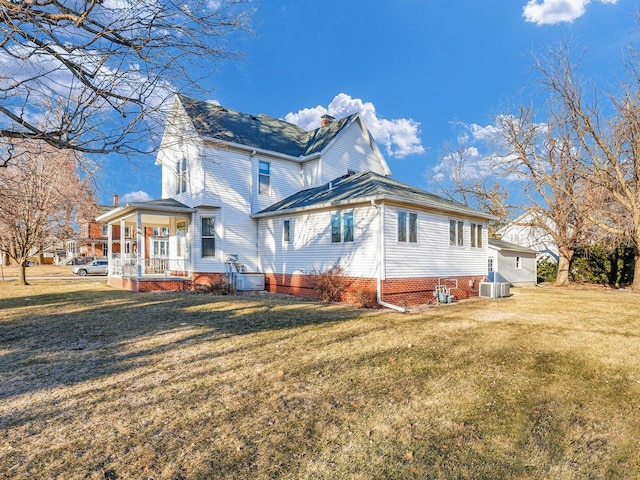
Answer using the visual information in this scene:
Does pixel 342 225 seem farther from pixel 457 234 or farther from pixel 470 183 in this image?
pixel 470 183

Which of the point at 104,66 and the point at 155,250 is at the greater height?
the point at 104,66

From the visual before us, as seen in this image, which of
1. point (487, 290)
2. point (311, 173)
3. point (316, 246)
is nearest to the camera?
point (316, 246)

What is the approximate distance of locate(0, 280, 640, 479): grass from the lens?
10.1ft

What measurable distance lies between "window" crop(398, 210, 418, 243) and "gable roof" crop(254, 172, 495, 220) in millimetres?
528

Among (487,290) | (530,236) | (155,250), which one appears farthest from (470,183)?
(155,250)

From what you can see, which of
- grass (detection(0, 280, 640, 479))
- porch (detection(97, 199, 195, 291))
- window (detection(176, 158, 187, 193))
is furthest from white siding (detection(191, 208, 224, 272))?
grass (detection(0, 280, 640, 479))

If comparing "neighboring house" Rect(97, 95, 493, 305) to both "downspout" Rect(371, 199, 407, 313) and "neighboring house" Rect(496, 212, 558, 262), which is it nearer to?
"downspout" Rect(371, 199, 407, 313)

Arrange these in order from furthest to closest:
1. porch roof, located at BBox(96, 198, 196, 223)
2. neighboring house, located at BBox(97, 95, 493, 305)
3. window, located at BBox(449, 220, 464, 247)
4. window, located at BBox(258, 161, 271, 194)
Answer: window, located at BBox(258, 161, 271, 194), porch roof, located at BBox(96, 198, 196, 223), window, located at BBox(449, 220, 464, 247), neighboring house, located at BBox(97, 95, 493, 305)

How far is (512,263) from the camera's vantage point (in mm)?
23734

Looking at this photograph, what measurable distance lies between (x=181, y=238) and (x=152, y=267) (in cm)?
282

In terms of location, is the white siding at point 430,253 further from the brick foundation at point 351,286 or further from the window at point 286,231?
the window at point 286,231

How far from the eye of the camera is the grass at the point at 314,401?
10.1 feet

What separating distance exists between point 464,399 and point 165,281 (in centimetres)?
1419

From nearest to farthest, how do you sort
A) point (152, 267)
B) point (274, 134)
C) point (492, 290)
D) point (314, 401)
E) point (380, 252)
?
point (314, 401) → point (380, 252) → point (492, 290) → point (152, 267) → point (274, 134)
